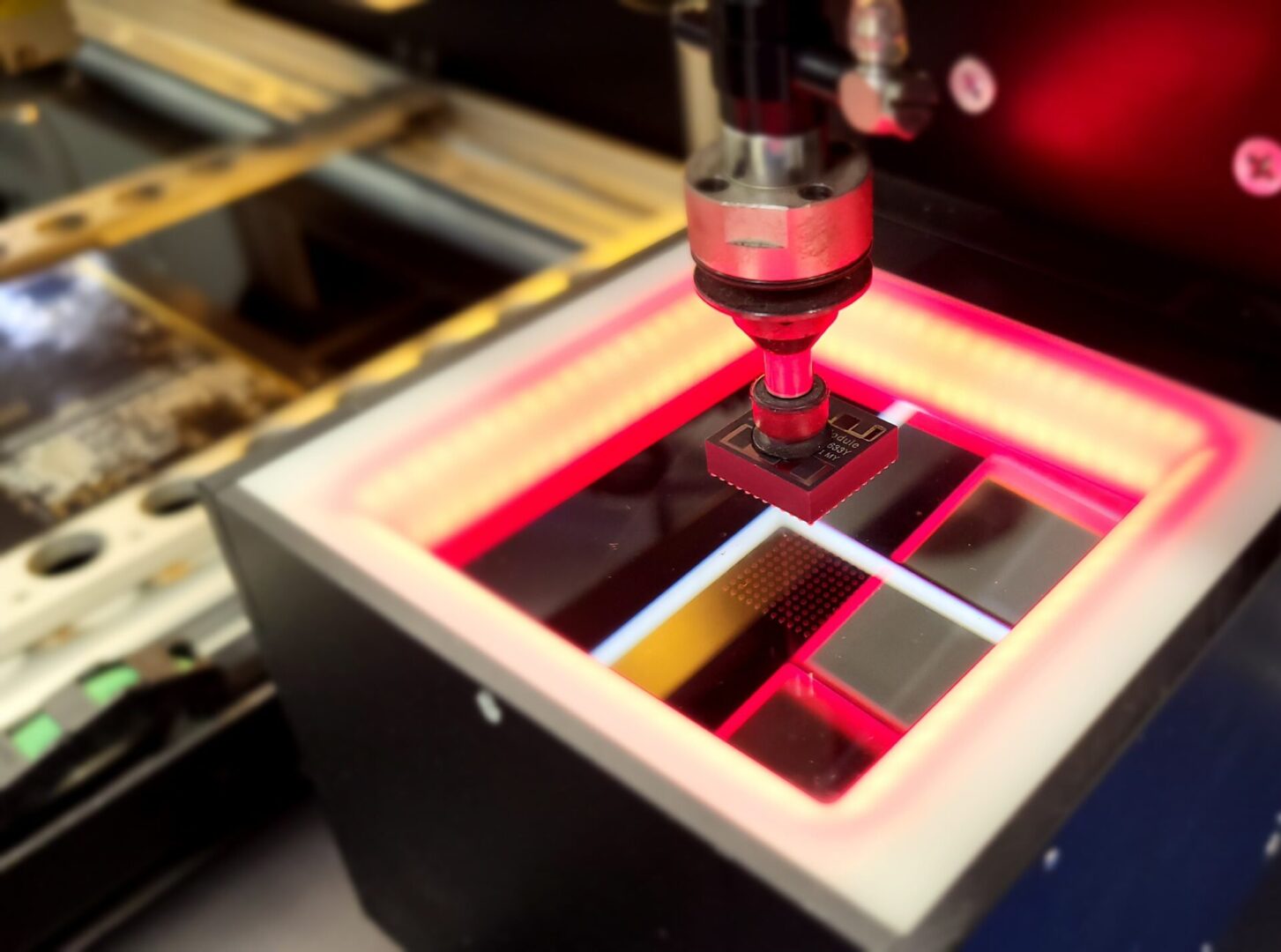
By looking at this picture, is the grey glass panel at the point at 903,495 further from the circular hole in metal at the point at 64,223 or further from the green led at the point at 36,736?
the circular hole in metal at the point at 64,223

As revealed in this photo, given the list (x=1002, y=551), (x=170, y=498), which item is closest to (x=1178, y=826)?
(x=1002, y=551)

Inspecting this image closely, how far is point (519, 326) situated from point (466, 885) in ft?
0.99

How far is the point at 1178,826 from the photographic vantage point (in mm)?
602

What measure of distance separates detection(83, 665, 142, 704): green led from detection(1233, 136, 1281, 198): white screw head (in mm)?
709

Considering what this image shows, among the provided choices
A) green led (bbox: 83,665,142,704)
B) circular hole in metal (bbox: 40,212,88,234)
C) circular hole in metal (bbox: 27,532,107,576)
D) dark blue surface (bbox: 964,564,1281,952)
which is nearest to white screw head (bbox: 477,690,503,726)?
dark blue surface (bbox: 964,564,1281,952)

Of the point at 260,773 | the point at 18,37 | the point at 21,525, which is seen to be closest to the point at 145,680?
the point at 260,773

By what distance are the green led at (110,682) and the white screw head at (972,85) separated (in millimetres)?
620

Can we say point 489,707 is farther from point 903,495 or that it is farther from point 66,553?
point 66,553

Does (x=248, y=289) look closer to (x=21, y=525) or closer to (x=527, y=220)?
(x=527, y=220)

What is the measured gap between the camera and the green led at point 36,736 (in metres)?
0.81

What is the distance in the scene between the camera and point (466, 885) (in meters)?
0.69

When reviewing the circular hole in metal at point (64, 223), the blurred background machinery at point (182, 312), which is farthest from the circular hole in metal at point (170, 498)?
the circular hole in metal at point (64, 223)

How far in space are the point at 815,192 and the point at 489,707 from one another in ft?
0.80

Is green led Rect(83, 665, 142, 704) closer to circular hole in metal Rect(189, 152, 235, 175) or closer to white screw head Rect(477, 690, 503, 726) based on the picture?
white screw head Rect(477, 690, 503, 726)
